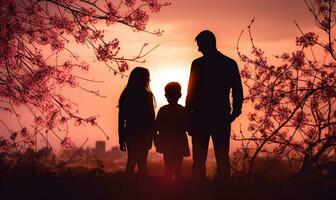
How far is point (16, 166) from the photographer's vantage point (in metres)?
10.0

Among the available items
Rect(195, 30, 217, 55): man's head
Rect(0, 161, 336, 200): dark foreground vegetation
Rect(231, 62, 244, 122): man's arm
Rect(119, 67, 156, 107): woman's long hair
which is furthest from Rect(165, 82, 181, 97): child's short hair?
Rect(0, 161, 336, 200): dark foreground vegetation

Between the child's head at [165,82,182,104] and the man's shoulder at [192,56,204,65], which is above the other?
the man's shoulder at [192,56,204,65]

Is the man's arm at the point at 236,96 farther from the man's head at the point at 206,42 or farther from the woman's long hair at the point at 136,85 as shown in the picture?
the woman's long hair at the point at 136,85

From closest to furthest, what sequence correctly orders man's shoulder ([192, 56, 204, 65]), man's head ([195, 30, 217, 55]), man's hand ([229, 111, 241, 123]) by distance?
man's head ([195, 30, 217, 55])
man's hand ([229, 111, 241, 123])
man's shoulder ([192, 56, 204, 65])

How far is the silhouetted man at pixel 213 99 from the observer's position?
7.84 m

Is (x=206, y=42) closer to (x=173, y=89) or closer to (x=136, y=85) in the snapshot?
(x=173, y=89)

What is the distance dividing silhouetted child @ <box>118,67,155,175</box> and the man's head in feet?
4.99

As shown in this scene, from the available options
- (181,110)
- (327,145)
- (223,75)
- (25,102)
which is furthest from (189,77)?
(25,102)

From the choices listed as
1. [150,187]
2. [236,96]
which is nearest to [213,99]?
[236,96]

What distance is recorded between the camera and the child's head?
911cm

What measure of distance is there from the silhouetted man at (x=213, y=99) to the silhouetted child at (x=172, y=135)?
1162 mm

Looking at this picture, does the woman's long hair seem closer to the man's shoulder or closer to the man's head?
the man's shoulder

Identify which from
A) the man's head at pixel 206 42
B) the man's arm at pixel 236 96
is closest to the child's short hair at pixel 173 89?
the man's head at pixel 206 42

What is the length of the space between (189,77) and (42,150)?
4639mm
